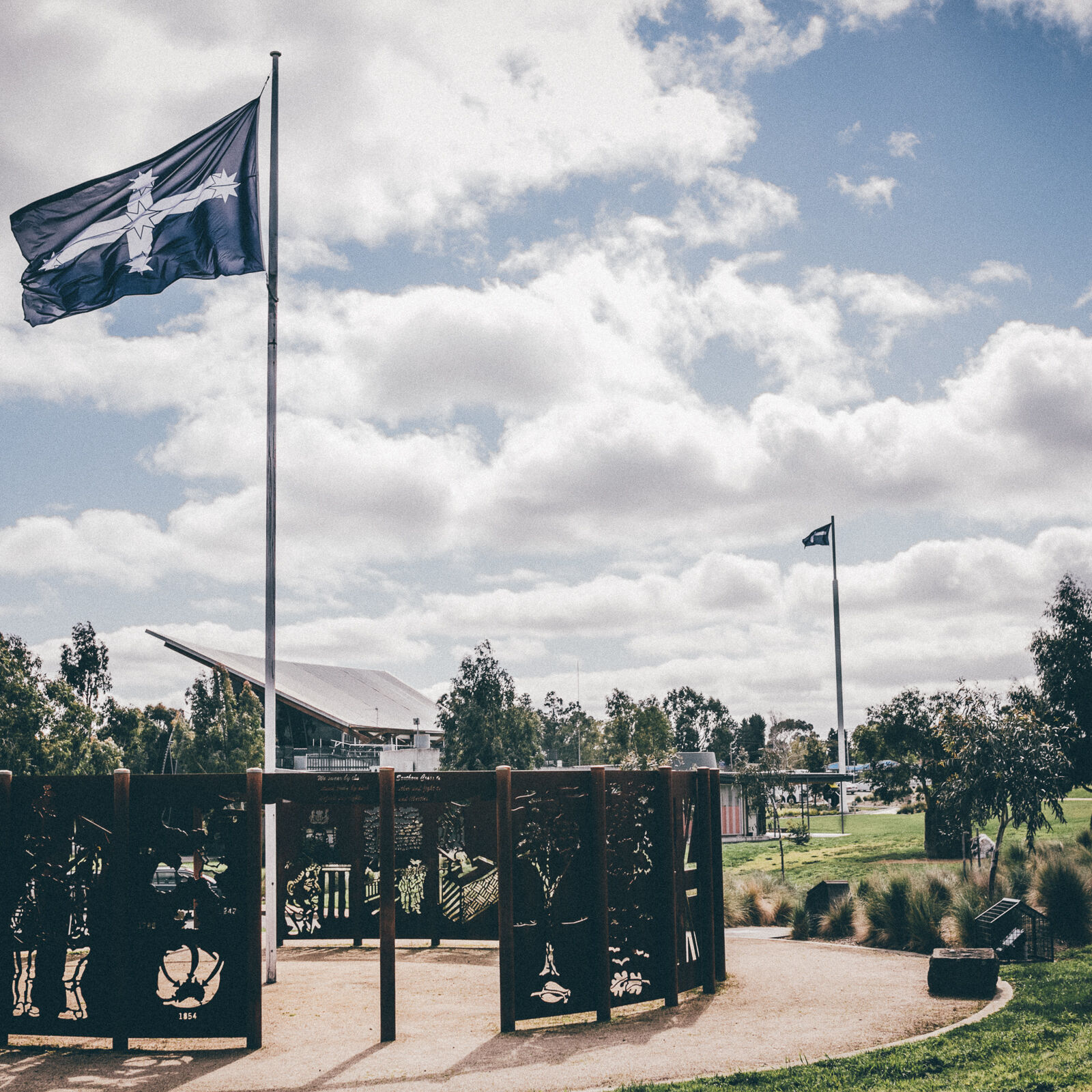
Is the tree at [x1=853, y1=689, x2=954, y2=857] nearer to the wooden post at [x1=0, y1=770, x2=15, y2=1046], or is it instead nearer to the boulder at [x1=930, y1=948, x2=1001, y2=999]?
the boulder at [x1=930, y1=948, x2=1001, y2=999]

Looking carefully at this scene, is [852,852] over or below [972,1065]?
below

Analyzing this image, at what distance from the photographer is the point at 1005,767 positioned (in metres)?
18.7

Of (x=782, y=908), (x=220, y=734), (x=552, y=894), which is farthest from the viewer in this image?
(x=220, y=734)

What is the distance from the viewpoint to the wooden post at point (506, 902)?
10258 millimetres

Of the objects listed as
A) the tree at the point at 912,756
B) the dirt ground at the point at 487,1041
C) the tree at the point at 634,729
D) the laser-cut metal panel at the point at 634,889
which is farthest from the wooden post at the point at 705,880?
the tree at the point at 634,729

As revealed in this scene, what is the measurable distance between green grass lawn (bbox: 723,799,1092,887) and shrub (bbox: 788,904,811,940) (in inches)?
219

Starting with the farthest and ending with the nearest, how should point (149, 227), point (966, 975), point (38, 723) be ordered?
point (38, 723), point (149, 227), point (966, 975)

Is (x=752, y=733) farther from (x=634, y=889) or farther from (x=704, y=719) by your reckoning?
(x=634, y=889)

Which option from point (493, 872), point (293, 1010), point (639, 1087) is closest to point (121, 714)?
point (493, 872)

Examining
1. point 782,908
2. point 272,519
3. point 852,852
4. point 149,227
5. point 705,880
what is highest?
point 149,227

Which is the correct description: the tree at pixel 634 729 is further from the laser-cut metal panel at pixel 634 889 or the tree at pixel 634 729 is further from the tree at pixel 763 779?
the laser-cut metal panel at pixel 634 889

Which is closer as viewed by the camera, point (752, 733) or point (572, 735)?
point (572, 735)

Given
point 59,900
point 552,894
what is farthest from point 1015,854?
point 59,900

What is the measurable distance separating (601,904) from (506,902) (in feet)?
3.45
